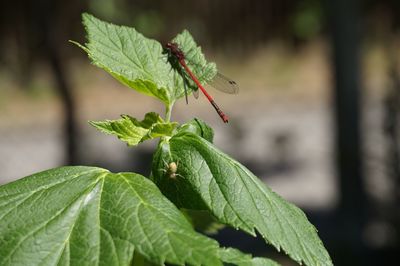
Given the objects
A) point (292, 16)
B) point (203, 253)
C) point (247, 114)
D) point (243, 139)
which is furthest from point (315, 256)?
point (292, 16)

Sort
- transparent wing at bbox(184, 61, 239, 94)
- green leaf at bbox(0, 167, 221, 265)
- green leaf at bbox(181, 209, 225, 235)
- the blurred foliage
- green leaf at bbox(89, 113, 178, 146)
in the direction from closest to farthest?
1. green leaf at bbox(0, 167, 221, 265)
2. green leaf at bbox(89, 113, 178, 146)
3. green leaf at bbox(181, 209, 225, 235)
4. transparent wing at bbox(184, 61, 239, 94)
5. the blurred foliage

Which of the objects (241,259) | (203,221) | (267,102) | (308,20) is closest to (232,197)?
(241,259)

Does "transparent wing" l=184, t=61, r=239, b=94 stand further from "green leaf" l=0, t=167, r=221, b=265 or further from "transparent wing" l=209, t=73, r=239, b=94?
"green leaf" l=0, t=167, r=221, b=265

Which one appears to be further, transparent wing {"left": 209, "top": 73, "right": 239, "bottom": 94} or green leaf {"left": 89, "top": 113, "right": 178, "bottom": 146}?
transparent wing {"left": 209, "top": 73, "right": 239, "bottom": 94}

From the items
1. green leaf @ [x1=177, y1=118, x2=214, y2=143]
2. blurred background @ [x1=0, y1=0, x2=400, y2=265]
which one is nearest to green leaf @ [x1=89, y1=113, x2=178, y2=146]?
green leaf @ [x1=177, y1=118, x2=214, y2=143]

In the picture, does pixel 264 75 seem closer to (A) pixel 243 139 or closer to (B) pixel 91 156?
(A) pixel 243 139
